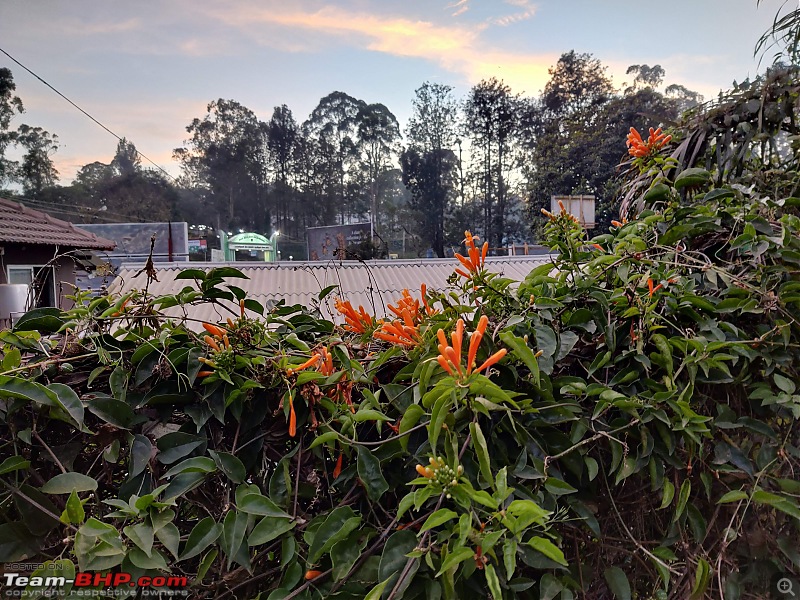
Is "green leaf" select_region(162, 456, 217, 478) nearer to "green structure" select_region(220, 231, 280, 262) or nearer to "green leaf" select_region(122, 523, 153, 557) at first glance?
"green leaf" select_region(122, 523, 153, 557)

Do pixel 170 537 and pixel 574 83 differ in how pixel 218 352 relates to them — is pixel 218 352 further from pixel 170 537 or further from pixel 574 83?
pixel 574 83

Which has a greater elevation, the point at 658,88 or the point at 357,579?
the point at 658,88

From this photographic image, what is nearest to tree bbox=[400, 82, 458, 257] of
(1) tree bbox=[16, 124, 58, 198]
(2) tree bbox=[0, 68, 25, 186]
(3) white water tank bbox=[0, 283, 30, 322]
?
(2) tree bbox=[0, 68, 25, 186]

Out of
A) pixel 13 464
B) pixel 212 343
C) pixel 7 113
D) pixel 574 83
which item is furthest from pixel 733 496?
pixel 7 113

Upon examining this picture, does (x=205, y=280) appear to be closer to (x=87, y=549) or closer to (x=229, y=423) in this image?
(x=229, y=423)

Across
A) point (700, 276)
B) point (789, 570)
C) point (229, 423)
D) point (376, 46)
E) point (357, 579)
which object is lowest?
point (789, 570)

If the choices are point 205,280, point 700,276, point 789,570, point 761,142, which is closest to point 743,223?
point 700,276

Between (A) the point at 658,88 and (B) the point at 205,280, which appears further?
(A) the point at 658,88

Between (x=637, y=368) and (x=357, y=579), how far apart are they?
39 centimetres

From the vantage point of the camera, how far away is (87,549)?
1.34ft

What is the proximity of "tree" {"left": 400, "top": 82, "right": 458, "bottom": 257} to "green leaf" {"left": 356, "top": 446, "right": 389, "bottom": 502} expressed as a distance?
12.4 m

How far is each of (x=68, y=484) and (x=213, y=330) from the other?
0.19 metres

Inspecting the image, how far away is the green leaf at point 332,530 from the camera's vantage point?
0.43 metres

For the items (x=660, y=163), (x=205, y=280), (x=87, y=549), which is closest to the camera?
(x=87, y=549)
